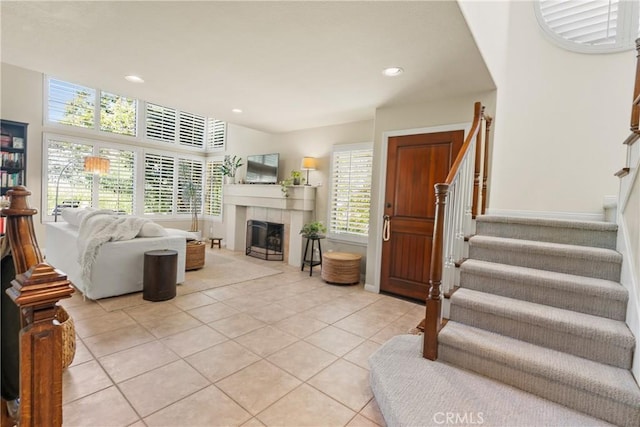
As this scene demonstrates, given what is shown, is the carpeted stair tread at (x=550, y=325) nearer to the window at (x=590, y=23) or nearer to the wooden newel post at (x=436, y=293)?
the wooden newel post at (x=436, y=293)

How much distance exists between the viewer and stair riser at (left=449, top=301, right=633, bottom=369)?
1680 millimetres

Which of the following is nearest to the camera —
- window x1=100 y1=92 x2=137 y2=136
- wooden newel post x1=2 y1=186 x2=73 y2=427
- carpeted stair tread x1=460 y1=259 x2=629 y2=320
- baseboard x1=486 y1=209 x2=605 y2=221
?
wooden newel post x1=2 y1=186 x2=73 y2=427

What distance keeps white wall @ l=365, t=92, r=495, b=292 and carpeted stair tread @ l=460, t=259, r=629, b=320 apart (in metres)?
1.54

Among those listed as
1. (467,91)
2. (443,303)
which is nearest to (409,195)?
(467,91)

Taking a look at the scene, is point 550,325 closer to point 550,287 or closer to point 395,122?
point 550,287

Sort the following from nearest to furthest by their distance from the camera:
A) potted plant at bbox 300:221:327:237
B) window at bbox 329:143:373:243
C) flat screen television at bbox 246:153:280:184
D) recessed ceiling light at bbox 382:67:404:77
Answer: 1. recessed ceiling light at bbox 382:67:404:77
2. window at bbox 329:143:373:243
3. potted plant at bbox 300:221:327:237
4. flat screen television at bbox 246:153:280:184

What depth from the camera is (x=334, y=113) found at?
177 inches

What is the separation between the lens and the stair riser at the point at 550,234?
7.46 feet

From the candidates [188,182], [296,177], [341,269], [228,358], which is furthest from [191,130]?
[228,358]

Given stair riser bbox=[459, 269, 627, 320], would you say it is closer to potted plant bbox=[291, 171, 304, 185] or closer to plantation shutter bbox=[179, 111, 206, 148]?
potted plant bbox=[291, 171, 304, 185]

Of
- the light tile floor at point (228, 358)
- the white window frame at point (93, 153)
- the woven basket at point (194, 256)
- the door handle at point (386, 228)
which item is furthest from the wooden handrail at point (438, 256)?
the white window frame at point (93, 153)

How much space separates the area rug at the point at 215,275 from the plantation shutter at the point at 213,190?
1705mm

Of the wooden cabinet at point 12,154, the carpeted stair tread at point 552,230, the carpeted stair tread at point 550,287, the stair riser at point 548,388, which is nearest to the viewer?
the stair riser at point 548,388

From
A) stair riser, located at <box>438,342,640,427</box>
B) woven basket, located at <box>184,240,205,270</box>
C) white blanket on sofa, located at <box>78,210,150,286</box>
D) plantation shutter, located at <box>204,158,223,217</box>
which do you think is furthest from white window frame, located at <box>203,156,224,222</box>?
stair riser, located at <box>438,342,640,427</box>
